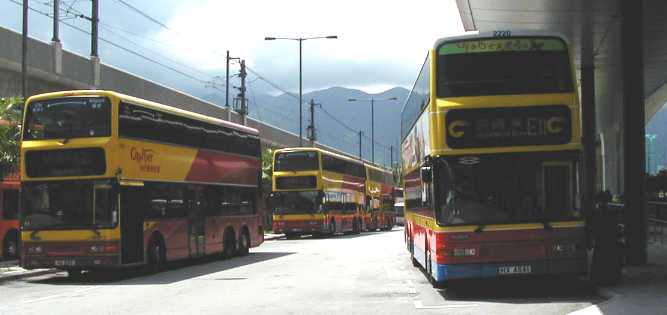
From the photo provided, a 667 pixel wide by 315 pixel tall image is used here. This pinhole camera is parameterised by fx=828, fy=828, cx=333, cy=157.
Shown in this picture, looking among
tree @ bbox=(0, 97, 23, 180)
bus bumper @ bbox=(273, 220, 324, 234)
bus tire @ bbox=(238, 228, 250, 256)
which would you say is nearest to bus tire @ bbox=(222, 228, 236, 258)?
bus tire @ bbox=(238, 228, 250, 256)

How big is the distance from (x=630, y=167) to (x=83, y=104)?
39.8ft

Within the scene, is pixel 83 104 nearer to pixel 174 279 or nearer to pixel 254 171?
pixel 174 279

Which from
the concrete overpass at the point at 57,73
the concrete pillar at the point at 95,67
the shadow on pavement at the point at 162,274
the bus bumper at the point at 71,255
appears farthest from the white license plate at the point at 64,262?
the concrete pillar at the point at 95,67

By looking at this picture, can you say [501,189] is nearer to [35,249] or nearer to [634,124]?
[634,124]

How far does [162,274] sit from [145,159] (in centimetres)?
288

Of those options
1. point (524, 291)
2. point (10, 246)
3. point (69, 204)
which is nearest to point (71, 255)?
point (69, 204)

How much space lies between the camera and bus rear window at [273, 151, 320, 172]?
37.5 m

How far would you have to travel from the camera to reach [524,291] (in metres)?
14.2

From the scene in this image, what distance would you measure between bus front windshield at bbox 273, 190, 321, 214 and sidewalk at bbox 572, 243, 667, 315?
21.7 meters

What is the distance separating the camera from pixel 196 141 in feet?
73.0

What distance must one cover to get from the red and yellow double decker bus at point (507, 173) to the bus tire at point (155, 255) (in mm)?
8696

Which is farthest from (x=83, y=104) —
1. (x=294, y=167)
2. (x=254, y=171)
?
(x=294, y=167)

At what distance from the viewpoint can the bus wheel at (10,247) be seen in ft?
76.9

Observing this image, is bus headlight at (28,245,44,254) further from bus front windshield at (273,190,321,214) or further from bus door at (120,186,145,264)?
bus front windshield at (273,190,321,214)
